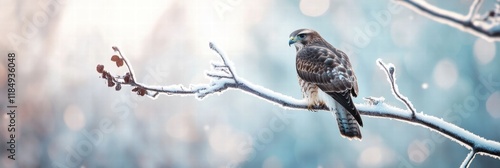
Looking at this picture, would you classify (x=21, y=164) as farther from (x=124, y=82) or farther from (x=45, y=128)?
(x=124, y=82)

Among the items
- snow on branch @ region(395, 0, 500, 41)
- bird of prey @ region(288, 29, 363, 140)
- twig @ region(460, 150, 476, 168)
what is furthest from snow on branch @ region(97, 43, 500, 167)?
snow on branch @ region(395, 0, 500, 41)

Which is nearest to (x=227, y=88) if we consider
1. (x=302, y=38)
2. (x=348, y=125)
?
(x=348, y=125)

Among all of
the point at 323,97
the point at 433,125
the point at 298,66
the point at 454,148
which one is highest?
the point at 298,66

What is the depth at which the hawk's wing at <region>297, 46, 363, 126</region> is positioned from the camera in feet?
6.22

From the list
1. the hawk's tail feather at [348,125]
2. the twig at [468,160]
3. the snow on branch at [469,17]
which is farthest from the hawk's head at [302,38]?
the snow on branch at [469,17]

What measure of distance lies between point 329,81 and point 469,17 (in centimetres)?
116

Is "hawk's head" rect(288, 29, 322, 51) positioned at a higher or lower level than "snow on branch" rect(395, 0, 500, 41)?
higher

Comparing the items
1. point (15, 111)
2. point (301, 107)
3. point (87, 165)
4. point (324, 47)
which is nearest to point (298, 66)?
point (324, 47)

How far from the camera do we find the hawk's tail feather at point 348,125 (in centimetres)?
180

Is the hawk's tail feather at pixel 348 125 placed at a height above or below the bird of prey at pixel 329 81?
below

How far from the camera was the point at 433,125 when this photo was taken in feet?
4.35

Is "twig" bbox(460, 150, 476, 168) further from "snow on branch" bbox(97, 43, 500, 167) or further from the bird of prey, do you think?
the bird of prey

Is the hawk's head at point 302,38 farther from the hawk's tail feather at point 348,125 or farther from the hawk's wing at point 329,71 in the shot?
the hawk's tail feather at point 348,125

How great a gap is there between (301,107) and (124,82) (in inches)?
22.4
